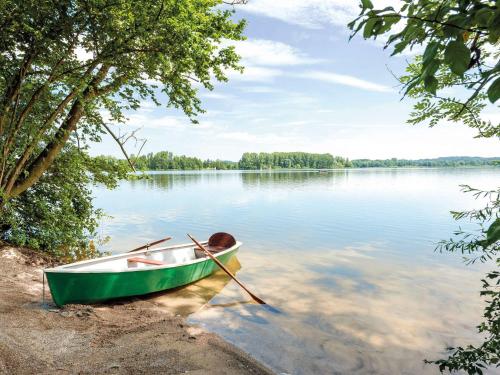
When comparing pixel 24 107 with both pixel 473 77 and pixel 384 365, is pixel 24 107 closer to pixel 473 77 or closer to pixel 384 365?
pixel 473 77

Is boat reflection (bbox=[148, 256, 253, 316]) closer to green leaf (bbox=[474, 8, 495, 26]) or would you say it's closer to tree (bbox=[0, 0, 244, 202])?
tree (bbox=[0, 0, 244, 202])

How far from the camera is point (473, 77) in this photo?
3.32 metres

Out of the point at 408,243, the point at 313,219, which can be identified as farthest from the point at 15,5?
the point at 313,219

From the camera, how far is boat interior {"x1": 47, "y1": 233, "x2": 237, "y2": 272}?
413 inches

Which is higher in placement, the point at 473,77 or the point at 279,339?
the point at 473,77

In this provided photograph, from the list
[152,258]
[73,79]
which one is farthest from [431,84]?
[152,258]

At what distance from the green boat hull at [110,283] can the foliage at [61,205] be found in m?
4.09

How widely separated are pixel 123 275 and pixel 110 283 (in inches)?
16.1

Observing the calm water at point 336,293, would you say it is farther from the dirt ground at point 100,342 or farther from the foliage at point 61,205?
the foliage at point 61,205

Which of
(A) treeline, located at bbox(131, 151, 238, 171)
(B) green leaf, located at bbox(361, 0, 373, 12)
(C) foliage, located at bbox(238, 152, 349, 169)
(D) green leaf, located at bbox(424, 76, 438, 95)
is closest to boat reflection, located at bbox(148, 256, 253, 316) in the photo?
(D) green leaf, located at bbox(424, 76, 438, 95)

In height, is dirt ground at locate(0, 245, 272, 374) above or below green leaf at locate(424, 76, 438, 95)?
below

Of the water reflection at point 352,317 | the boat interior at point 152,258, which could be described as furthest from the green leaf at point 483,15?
the boat interior at point 152,258

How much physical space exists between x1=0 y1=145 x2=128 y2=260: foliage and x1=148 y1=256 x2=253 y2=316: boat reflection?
4344 millimetres

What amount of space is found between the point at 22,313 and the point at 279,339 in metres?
6.25
